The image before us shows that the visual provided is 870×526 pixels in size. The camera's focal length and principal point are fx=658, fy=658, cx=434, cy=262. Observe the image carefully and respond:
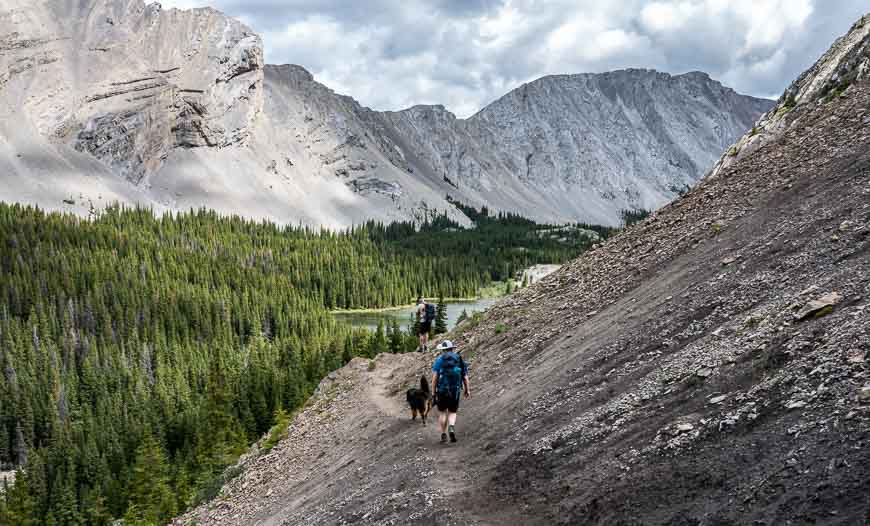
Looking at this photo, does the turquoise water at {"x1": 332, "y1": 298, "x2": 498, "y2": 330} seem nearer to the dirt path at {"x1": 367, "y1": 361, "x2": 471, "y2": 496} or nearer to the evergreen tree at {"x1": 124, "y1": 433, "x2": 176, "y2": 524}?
the evergreen tree at {"x1": 124, "y1": 433, "x2": 176, "y2": 524}

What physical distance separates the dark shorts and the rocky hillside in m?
0.83

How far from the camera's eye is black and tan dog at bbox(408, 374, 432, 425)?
786 inches

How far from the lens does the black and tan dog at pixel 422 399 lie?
65.5 feet

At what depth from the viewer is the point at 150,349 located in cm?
12525

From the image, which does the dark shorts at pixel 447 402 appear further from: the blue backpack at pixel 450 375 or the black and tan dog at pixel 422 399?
the black and tan dog at pixel 422 399

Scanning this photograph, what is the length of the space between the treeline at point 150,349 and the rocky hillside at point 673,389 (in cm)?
1489

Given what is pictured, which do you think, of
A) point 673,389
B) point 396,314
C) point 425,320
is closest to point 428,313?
point 425,320

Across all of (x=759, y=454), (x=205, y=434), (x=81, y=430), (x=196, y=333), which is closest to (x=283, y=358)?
(x=81, y=430)

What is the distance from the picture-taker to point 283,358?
102 m

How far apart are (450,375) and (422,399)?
Answer: 407 centimetres

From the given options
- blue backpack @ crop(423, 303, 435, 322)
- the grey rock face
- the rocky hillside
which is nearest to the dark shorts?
the rocky hillside

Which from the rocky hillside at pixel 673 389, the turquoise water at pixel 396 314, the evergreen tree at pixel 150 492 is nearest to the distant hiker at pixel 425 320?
the rocky hillside at pixel 673 389

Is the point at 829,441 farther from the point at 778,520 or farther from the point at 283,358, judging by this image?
the point at 283,358

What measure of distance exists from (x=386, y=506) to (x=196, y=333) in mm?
133170
